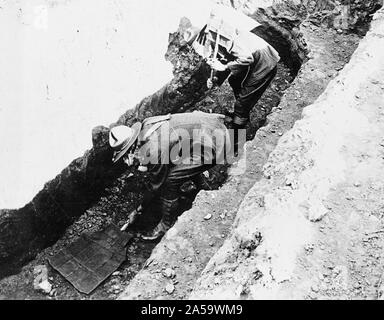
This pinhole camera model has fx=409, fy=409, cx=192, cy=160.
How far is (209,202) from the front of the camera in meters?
3.72

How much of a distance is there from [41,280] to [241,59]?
3.18m

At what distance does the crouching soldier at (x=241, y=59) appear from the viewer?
4738 millimetres

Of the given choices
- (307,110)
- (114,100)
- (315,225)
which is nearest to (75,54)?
(114,100)

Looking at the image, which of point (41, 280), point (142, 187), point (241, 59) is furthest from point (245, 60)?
point (41, 280)

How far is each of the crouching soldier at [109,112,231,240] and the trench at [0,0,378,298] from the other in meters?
0.35

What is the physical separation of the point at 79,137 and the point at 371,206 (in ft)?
10.2

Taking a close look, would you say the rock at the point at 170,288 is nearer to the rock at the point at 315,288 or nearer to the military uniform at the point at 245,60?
the rock at the point at 315,288

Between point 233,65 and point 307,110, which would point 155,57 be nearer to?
point 233,65

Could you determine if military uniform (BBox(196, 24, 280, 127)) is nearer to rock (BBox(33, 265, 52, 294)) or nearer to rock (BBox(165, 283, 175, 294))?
rock (BBox(165, 283, 175, 294))

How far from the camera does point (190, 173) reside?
4207 millimetres

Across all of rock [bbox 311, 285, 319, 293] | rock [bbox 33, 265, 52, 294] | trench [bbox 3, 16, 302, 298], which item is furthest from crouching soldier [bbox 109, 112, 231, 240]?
rock [bbox 311, 285, 319, 293]

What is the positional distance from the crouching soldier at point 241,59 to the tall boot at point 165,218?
137cm

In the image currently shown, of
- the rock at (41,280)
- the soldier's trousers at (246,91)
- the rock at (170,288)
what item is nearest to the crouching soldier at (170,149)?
the soldier's trousers at (246,91)
